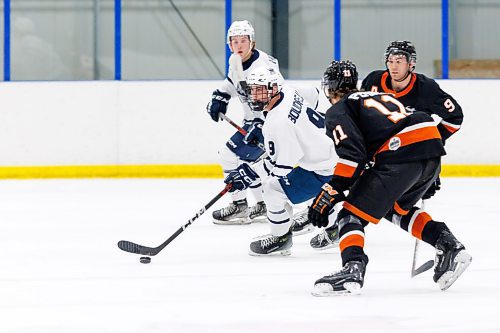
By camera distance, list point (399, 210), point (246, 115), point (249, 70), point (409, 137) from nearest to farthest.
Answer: point (409, 137) < point (399, 210) < point (249, 70) < point (246, 115)

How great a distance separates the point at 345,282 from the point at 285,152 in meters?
1.07

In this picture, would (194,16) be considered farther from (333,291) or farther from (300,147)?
(333,291)

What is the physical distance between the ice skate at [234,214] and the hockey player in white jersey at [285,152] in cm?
96

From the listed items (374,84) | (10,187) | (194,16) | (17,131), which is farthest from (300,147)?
(194,16)

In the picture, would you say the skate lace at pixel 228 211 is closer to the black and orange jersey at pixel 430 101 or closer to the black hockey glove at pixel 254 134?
the black hockey glove at pixel 254 134

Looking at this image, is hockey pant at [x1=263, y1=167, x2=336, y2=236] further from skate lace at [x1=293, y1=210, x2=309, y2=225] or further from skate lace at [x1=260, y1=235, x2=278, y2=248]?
skate lace at [x1=293, y1=210, x2=309, y2=225]

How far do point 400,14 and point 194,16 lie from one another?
6.22ft

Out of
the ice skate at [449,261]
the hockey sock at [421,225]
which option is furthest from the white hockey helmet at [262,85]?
the ice skate at [449,261]

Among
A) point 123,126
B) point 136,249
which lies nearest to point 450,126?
point 136,249

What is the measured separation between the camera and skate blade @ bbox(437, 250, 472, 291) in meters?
3.25

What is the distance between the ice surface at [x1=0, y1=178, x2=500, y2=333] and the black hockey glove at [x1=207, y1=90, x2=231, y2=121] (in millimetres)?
588

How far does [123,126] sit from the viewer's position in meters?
8.05

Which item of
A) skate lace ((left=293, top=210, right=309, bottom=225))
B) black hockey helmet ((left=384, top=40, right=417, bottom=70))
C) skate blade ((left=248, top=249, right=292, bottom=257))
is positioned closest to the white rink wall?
skate lace ((left=293, top=210, right=309, bottom=225))

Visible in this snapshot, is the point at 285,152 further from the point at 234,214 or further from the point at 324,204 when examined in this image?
the point at 234,214
